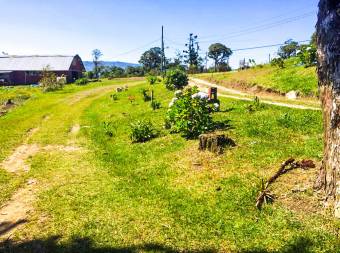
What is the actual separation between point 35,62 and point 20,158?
239 feet

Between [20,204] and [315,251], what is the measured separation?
9265mm

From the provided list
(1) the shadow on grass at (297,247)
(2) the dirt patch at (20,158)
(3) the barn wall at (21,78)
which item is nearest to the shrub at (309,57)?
(2) the dirt patch at (20,158)

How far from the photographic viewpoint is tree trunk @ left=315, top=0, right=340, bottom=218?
30.6 feet

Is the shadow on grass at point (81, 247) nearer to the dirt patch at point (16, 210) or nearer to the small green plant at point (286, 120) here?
the dirt patch at point (16, 210)

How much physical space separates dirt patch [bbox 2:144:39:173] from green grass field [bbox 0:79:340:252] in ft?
1.66

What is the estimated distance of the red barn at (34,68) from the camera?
271 ft

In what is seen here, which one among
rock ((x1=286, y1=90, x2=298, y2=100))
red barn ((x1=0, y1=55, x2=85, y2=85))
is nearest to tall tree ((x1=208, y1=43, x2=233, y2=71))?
red barn ((x1=0, y1=55, x2=85, y2=85))

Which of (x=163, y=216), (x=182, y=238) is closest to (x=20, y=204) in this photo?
(x=163, y=216)

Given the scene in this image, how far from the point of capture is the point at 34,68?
276 ft

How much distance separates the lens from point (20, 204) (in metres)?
12.5

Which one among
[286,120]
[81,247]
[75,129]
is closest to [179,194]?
[81,247]

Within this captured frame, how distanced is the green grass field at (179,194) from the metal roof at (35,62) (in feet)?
211

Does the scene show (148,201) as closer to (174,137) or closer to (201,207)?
(201,207)

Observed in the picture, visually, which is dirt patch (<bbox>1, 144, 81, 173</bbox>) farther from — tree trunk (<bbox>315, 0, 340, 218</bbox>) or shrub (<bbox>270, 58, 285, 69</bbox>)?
shrub (<bbox>270, 58, 285, 69</bbox>)
